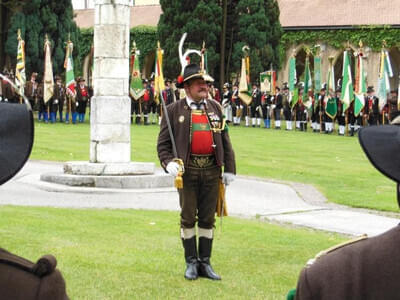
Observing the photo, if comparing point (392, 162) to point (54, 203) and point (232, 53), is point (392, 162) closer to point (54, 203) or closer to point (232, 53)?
point (54, 203)

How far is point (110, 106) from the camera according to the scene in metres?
14.2

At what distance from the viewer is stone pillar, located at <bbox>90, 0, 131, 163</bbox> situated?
14.2 meters

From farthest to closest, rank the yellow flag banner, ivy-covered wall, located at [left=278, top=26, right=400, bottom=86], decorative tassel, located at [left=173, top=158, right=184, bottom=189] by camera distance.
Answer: ivy-covered wall, located at [left=278, top=26, right=400, bottom=86] → the yellow flag banner → decorative tassel, located at [left=173, top=158, right=184, bottom=189]

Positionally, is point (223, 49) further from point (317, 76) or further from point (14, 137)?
point (14, 137)

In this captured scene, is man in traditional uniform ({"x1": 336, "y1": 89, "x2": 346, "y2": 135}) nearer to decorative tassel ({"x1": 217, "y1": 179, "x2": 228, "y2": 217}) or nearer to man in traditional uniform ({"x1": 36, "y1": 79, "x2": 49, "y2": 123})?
man in traditional uniform ({"x1": 36, "y1": 79, "x2": 49, "y2": 123})

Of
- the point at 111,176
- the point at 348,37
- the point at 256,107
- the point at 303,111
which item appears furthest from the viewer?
the point at 348,37

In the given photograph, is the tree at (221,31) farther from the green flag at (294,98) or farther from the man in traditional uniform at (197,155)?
the man in traditional uniform at (197,155)

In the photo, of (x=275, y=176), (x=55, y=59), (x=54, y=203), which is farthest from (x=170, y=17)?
(x=54, y=203)

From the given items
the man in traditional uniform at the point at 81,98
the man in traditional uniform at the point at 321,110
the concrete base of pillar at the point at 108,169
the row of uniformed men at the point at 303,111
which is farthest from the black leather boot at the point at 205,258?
the man in traditional uniform at the point at 81,98

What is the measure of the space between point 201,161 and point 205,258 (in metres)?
0.95

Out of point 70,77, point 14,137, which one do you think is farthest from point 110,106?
point 70,77

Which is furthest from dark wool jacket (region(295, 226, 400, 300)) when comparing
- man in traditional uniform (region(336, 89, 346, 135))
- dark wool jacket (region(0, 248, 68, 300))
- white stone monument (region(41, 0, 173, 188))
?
man in traditional uniform (region(336, 89, 346, 135))

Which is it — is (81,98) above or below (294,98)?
below

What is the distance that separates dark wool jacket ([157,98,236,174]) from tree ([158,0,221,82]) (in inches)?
1335
